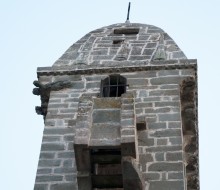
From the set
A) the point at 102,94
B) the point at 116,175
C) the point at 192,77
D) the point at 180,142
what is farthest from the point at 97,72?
the point at 116,175

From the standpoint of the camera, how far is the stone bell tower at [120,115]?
864 cm

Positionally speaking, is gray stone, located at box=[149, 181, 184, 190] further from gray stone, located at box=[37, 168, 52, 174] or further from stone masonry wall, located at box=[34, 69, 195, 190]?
gray stone, located at box=[37, 168, 52, 174]

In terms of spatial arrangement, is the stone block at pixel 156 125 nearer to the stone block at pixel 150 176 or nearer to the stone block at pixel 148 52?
the stone block at pixel 150 176

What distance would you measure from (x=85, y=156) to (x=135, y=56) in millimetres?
3898

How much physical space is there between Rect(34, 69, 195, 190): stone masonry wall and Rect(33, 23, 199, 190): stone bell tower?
0.04 feet

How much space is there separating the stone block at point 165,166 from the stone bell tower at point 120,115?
0.5 inches

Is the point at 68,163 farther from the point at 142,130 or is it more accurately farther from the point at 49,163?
the point at 142,130

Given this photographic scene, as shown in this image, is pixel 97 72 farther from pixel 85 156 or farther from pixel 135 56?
pixel 85 156

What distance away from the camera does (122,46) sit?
12.6m

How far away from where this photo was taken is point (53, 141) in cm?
984

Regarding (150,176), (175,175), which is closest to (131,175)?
(150,176)

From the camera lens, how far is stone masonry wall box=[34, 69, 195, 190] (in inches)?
359

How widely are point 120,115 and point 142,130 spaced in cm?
106

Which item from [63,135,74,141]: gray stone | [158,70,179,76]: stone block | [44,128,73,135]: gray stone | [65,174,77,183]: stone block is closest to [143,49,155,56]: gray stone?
[158,70,179,76]: stone block
